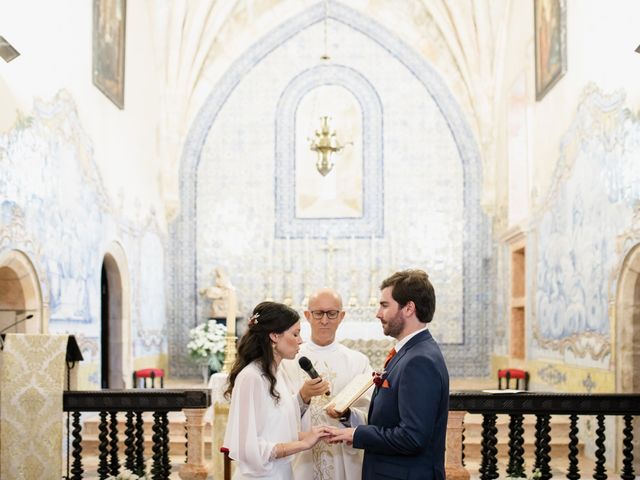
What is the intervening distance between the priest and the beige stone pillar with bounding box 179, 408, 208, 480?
2370mm

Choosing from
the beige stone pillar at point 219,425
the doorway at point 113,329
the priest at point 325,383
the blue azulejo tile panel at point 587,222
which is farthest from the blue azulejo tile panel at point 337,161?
the priest at point 325,383

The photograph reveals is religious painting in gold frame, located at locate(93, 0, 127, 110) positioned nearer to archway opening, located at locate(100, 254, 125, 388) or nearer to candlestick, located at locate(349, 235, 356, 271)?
archway opening, located at locate(100, 254, 125, 388)

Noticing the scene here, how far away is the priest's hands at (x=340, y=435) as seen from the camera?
3.65 meters

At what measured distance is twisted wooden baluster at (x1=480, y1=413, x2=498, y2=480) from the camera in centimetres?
490

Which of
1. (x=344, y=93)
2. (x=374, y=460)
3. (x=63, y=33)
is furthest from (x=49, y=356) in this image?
(x=344, y=93)

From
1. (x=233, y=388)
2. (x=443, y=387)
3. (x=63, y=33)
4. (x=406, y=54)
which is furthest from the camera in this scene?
(x=406, y=54)

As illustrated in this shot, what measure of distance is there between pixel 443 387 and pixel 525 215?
10.7 meters

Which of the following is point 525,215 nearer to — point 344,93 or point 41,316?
point 344,93

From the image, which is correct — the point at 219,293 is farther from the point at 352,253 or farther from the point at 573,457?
the point at 573,457

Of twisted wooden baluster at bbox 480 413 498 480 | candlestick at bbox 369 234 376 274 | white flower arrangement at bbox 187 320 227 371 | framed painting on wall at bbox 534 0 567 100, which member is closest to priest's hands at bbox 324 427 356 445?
twisted wooden baluster at bbox 480 413 498 480

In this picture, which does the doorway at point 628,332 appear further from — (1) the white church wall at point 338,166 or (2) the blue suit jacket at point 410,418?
(1) the white church wall at point 338,166

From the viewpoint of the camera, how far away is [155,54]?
1598cm

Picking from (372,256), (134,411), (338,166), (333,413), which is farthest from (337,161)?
(333,413)

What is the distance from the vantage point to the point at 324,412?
15.3 feet
